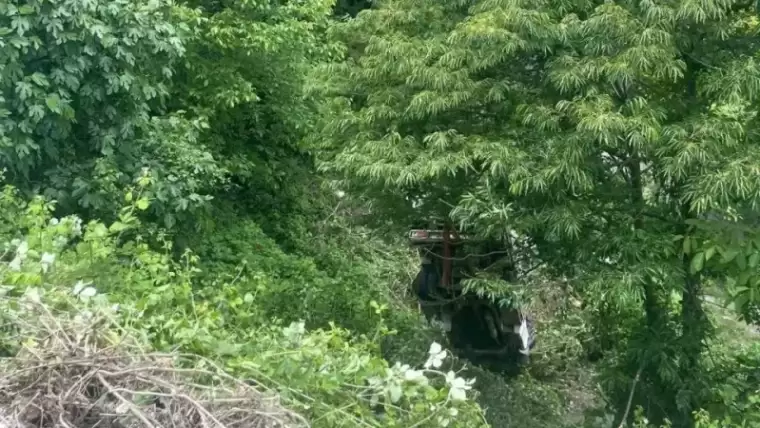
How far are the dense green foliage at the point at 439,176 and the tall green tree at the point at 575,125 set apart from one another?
0.02m

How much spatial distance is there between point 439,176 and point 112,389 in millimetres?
3278

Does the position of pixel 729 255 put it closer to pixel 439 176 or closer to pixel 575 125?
pixel 575 125

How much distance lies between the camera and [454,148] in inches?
230

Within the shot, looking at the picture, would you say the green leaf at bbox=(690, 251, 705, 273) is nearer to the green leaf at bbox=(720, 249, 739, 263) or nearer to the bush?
the green leaf at bbox=(720, 249, 739, 263)

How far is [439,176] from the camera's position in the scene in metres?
5.78

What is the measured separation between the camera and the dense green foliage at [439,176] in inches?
155

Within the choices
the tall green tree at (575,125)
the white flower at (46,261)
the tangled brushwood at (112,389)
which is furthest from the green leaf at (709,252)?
the white flower at (46,261)

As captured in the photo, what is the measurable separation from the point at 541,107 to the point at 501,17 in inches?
25.8

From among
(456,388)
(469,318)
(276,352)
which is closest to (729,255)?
(456,388)

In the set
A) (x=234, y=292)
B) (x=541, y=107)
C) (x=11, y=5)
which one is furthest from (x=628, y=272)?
(x=11, y=5)

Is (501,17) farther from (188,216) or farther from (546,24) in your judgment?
(188,216)

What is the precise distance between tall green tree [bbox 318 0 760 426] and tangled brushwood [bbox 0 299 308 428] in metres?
2.78

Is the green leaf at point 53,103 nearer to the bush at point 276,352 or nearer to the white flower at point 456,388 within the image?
the bush at point 276,352

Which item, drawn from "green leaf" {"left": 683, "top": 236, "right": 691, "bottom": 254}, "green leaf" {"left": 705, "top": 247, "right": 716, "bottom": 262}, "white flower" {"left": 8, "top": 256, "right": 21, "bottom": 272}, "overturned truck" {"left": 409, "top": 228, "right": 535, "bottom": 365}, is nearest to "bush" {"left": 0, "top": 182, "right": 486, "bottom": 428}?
"white flower" {"left": 8, "top": 256, "right": 21, "bottom": 272}
